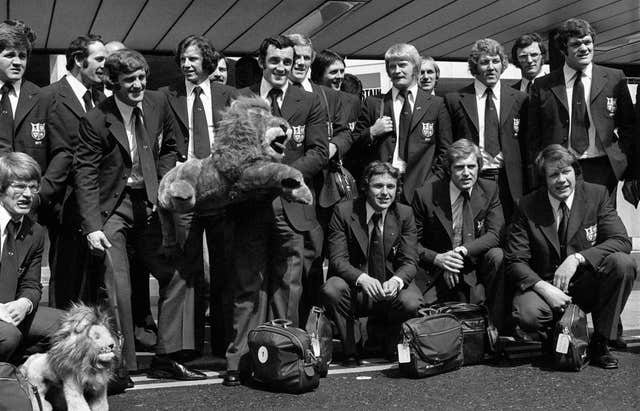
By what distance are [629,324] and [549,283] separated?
159 cm

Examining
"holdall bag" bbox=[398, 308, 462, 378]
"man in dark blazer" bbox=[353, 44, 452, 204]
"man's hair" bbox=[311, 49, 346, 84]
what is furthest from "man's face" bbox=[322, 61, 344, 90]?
"holdall bag" bbox=[398, 308, 462, 378]

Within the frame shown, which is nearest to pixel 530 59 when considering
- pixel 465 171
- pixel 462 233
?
pixel 465 171

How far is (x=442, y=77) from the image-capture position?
12.7 metres

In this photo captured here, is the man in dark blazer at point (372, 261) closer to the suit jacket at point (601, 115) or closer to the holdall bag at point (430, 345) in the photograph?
the holdall bag at point (430, 345)

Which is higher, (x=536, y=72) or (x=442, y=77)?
(x=442, y=77)

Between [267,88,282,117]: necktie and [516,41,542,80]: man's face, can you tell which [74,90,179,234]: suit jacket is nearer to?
[267,88,282,117]: necktie

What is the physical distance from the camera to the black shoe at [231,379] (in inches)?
210

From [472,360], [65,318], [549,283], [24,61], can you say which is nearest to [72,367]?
[65,318]

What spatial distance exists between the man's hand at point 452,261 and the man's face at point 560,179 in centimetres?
75

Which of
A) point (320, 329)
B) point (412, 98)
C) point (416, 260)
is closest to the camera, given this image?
point (320, 329)

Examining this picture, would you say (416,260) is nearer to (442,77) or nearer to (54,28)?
(54,28)

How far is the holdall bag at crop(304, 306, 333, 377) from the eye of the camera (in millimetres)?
5493

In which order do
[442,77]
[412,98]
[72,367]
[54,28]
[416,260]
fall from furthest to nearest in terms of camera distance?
[442,77] < [54,28] < [412,98] < [416,260] < [72,367]

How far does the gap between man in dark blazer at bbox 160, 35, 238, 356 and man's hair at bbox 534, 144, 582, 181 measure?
2.00 metres
